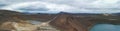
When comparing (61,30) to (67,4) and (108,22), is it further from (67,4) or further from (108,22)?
(108,22)

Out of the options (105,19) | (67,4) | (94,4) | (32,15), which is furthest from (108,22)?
(32,15)

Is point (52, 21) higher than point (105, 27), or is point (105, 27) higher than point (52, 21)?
point (52, 21)

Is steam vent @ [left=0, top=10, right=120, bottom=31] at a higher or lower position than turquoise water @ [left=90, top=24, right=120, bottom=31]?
higher

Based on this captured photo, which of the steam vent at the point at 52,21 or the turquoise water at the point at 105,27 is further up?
the steam vent at the point at 52,21

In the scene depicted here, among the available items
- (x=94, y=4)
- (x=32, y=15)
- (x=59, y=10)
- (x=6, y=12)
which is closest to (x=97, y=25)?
(x=94, y=4)

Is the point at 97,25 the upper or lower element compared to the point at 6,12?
lower

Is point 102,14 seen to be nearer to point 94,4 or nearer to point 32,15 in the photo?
point 94,4
